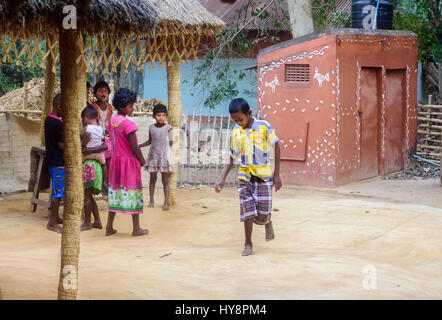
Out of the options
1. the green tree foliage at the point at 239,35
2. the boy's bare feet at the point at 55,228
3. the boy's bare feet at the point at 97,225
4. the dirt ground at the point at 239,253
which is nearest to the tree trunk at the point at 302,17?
the green tree foliage at the point at 239,35

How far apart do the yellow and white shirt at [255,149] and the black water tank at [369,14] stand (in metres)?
7.29

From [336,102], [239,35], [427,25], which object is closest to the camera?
[336,102]

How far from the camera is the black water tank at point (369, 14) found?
12892 mm

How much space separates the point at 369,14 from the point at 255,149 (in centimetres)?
→ 755

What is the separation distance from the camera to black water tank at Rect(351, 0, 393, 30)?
42.3 ft

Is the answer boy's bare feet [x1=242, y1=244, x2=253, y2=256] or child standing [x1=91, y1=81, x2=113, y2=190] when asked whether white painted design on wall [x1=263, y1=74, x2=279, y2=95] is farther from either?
boy's bare feet [x1=242, y1=244, x2=253, y2=256]

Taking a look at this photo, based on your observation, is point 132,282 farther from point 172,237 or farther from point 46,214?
point 46,214

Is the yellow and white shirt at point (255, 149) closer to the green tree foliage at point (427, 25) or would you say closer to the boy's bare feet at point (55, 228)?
the boy's bare feet at point (55, 228)

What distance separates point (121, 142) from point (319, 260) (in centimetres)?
271

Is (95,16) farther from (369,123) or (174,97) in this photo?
(369,123)

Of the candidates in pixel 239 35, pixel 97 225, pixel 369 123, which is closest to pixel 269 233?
pixel 97 225

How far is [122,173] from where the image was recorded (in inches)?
289

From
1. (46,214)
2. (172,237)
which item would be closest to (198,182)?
(46,214)

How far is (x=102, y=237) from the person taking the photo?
752cm
